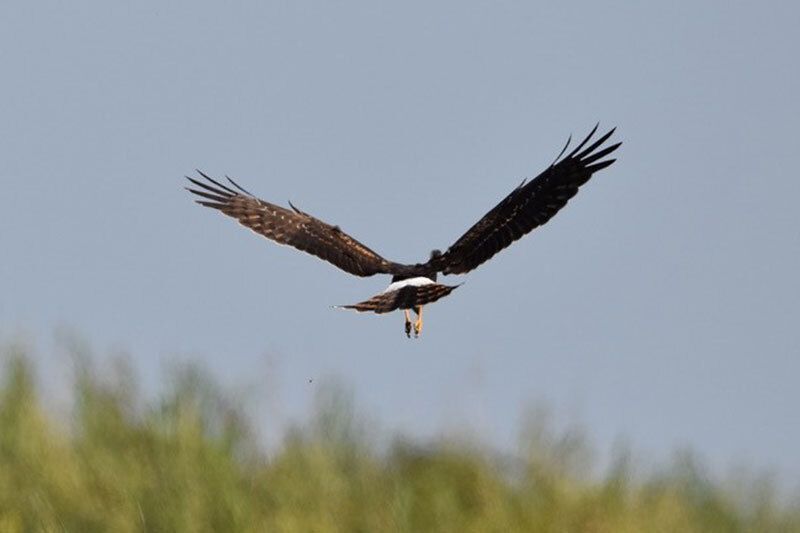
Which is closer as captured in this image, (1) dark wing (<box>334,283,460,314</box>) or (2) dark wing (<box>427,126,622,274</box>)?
(1) dark wing (<box>334,283,460,314</box>)

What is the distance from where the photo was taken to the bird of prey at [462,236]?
19703 mm

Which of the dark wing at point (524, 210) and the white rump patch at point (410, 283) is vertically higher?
the dark wing at point (524, 210)

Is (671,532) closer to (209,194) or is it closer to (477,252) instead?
(477,252)

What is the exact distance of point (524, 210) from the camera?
2041 cm

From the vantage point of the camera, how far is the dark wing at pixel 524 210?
65.5 feet

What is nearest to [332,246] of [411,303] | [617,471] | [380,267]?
[380,267]

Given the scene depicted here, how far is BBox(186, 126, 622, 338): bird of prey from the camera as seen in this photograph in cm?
1970

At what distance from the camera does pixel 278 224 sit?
70.3 feet

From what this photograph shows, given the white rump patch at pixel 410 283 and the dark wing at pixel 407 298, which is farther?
the white rump patch at pixel 410 283

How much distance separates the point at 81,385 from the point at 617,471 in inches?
265

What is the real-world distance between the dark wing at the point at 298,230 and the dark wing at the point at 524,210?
2.10 ft

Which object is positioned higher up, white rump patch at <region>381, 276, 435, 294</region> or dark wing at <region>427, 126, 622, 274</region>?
dark wing at <region>427, 126, 622, 274</region>

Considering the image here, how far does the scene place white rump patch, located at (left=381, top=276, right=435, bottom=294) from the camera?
18.9m

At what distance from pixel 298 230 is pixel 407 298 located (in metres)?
2.90
